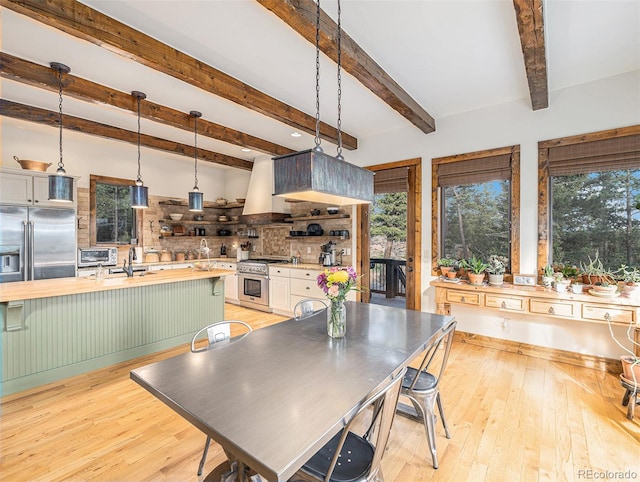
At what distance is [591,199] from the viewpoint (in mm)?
3344

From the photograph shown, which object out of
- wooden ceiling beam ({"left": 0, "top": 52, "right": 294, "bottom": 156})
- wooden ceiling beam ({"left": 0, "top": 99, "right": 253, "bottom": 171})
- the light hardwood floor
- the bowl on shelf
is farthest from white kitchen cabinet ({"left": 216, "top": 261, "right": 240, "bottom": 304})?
the bowl on shelf

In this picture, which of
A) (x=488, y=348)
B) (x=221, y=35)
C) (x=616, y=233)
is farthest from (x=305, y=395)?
(x=616, y=233)

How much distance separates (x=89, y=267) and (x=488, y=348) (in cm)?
589

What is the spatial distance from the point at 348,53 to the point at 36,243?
4664 millimetres

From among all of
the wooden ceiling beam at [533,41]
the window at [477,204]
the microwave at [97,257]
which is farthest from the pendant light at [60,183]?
the window at [477,204]

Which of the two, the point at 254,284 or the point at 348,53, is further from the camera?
the point at 254,284

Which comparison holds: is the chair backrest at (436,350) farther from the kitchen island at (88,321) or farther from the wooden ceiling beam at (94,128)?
the wooden ceiling beam at (94,128)

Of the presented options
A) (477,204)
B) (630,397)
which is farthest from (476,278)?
(630,397)

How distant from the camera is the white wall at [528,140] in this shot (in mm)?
3158

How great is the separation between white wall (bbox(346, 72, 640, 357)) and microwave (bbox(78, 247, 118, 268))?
16.3ft

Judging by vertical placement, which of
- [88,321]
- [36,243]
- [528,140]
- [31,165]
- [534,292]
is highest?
[528,140]

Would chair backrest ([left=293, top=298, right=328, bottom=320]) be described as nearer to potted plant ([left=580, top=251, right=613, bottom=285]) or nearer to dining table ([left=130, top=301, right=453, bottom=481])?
dining table ([left=130, top=301, right=453, bottom=481])

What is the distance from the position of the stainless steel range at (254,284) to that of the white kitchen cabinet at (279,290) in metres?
0.12

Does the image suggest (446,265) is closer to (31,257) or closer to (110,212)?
(31,257)
